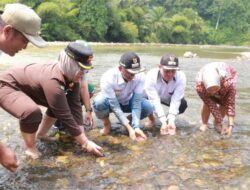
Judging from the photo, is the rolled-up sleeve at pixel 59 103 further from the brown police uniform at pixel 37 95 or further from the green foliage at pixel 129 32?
the green foliage at pixel 129 32

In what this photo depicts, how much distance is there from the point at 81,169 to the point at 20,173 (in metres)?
0.57

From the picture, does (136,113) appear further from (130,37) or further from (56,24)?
Answer: (130,37)

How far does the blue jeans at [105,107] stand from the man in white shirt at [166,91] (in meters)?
0.10

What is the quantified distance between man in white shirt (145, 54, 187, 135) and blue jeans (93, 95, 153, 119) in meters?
0.10

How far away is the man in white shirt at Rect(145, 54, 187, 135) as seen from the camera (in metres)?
4.95

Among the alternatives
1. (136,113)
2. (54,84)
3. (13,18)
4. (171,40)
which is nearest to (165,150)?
(136,113)

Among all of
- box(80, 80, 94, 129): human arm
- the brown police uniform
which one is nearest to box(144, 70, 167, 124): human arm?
box(80, 80, 94, 129): human arm

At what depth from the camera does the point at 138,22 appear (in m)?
54.2

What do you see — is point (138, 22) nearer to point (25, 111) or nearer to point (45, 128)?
point (45, 128)

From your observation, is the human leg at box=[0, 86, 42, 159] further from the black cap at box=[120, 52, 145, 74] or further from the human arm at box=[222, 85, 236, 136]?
the human arm at box=[222, 85, 236, 136]

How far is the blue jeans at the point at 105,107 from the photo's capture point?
476cm

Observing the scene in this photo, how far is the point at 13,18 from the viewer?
2.87m

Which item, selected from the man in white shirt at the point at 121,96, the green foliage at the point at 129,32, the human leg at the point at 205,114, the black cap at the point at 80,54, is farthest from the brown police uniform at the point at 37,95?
the green foliage at the point at 129,32

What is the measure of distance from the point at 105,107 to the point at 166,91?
995 millimetres
